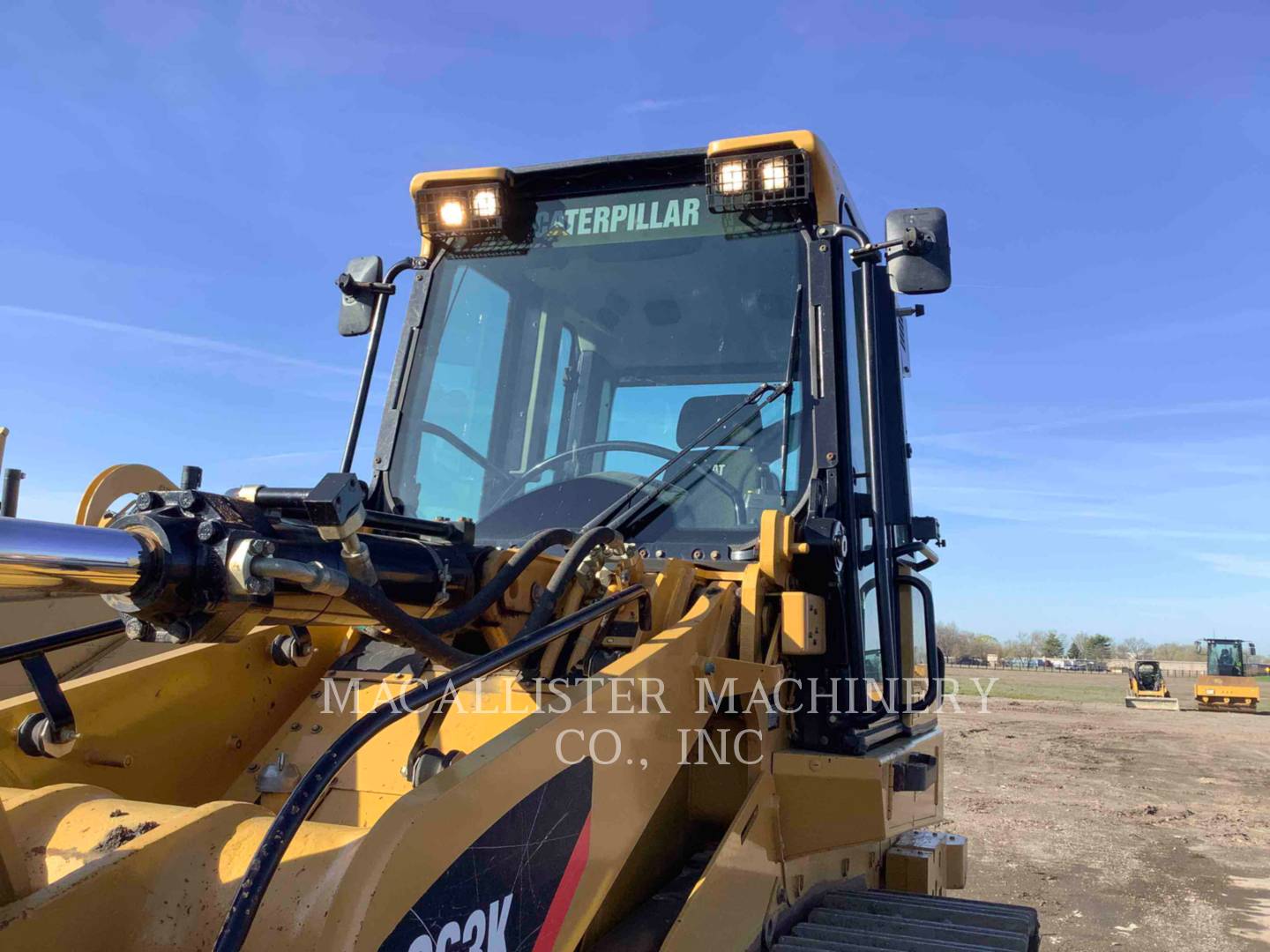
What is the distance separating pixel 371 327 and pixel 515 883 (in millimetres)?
2800

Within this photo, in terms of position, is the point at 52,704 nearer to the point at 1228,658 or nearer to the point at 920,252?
the point at 920,252

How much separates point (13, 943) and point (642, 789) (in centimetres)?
138

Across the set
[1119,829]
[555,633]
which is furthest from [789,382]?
[1119,829]

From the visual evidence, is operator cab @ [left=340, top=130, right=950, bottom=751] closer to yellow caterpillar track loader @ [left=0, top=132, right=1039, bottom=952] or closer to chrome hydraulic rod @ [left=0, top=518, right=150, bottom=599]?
yellow caterpillar track loader @ [left=0, top=132, right=1039, bottom=952]

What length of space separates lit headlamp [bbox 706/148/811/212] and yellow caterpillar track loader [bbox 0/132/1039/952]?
0.05ft

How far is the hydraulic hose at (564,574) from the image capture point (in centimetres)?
267

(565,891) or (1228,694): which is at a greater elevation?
(1228,694)

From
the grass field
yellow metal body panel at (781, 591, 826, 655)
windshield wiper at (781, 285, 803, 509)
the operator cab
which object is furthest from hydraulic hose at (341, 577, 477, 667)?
the grass field

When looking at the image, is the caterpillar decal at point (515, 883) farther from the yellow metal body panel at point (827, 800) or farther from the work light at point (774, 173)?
the work light at point (774, 173)

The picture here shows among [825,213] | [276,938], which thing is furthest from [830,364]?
[276,938]

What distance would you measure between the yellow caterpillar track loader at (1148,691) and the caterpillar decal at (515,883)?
118ft

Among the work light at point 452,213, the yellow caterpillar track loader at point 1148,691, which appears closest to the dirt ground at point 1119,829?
the work light at point 452,213

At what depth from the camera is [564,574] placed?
2.75 meters

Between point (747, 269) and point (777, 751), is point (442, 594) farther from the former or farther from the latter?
point (747, 269)
